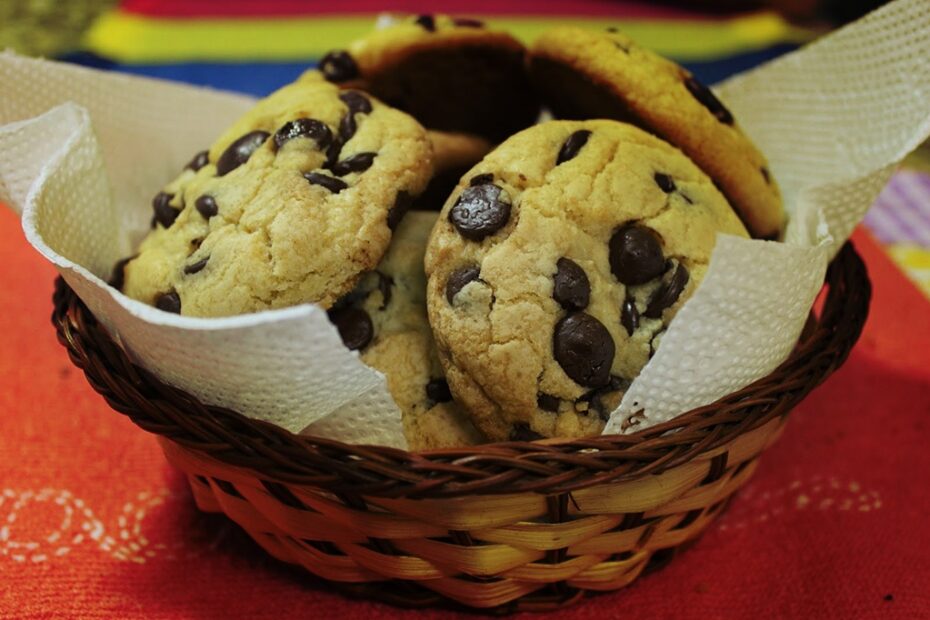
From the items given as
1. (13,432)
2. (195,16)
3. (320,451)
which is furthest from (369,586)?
(195,16)

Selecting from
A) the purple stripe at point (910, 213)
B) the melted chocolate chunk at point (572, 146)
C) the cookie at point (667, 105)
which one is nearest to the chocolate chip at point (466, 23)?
the cookie at point (667, 105)

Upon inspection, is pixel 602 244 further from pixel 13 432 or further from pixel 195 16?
pixel 195 16

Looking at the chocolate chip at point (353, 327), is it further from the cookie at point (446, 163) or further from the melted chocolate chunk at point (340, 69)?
the melted chocolate chunk at point (340, 69)

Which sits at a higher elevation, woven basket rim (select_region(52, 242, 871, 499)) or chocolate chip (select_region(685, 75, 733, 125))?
chocolate chip (select_region(685, 75, 733, 125))

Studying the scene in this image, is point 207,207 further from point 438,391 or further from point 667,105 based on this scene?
point 667,105

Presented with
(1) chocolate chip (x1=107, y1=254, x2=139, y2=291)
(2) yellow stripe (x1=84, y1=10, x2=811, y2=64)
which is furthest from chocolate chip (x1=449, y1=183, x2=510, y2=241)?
(2) yellow stripe (x1=84, y1=10, x2=811, y2=64)

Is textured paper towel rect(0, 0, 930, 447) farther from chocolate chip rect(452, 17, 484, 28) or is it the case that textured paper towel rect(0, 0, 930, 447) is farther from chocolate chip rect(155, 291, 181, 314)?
chocolate chip rect(452, 17, 484, 28)
